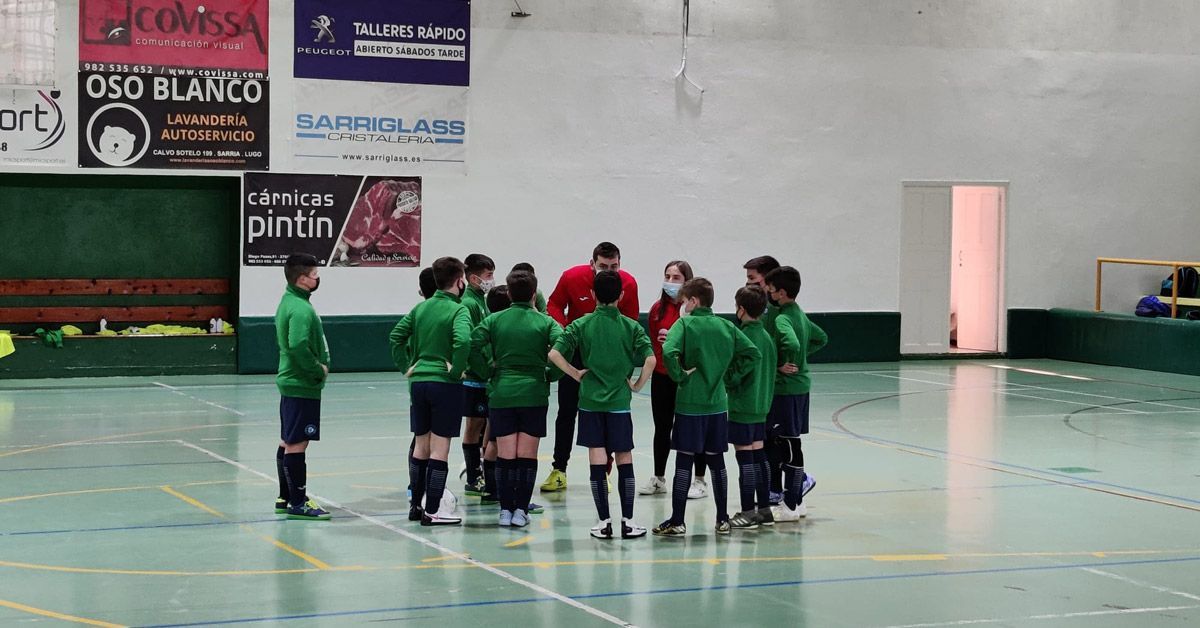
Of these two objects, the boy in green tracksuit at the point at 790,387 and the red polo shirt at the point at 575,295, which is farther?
the red polo shirt at the point at 575,295

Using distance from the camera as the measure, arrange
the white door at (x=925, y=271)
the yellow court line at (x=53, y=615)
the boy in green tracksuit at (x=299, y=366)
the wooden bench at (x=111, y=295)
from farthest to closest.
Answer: the white door at (x=925, y=271)
the wooden bench at (x=111, y=295)
the boy in green tracksuit at (x=299, y=366)
the yellow court line at (x=53, y=615)

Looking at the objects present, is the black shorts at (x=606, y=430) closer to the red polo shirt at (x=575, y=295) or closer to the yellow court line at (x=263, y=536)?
the yellow court line at (x=263, y=536)

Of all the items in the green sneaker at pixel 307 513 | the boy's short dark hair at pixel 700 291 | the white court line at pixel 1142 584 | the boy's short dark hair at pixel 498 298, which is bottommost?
the white court line at pixel 1142 584

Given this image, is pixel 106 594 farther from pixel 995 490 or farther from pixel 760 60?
pixel 760 60

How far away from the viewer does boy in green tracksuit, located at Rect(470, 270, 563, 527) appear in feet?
31.5

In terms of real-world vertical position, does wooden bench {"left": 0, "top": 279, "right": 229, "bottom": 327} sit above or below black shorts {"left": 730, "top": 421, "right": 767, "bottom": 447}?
above

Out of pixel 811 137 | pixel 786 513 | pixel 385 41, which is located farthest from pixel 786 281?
pixel 811 137

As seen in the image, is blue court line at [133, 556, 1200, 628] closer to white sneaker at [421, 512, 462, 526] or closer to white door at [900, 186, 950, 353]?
white sneaker at [421, 512, 462, 526]

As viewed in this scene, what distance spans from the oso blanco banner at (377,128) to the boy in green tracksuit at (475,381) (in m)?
10.6

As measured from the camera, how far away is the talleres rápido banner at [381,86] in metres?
20.7

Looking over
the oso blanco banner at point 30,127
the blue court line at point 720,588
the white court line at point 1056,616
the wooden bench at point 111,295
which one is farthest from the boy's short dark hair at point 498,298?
the wooden bench at point 111,295

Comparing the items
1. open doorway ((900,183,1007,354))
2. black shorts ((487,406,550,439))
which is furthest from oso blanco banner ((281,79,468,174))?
black shorts ((487,406,550,439))

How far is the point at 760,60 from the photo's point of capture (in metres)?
23.0

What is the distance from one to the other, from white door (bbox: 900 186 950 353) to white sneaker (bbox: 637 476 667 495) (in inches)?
546
